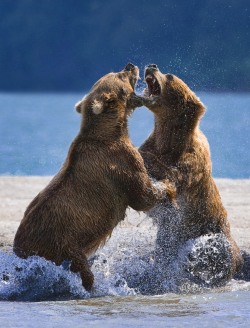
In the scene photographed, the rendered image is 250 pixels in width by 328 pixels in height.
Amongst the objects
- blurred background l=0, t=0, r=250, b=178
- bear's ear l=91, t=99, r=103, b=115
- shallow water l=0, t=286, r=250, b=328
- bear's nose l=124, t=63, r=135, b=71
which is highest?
blurred background l=0, t=0, r=250, b=178

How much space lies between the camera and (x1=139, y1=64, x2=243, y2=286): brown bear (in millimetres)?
6168

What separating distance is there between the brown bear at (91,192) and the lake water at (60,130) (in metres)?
7.16

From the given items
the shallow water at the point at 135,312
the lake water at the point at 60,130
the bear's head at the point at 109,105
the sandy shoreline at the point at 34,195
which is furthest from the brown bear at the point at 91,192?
the lake water at the point at 60,130

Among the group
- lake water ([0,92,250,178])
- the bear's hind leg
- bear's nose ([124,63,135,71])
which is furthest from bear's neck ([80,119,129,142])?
lake water ([0,92,250,178])

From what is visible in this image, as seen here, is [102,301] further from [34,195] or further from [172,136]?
[34,195]

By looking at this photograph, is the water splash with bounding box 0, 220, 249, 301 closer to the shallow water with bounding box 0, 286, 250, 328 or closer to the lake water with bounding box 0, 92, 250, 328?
the lake water with bounding box 0, 92, 250, 328

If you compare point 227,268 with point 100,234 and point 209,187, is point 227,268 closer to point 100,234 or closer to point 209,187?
point 209,187

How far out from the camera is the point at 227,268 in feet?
20.6

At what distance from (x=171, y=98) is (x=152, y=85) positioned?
16 cm

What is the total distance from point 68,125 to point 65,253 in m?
11.8

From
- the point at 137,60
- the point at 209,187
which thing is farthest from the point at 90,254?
the point at 137,60

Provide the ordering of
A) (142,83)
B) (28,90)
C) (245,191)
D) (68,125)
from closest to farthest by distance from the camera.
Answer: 1. (142,83)
2. (245,191)
3. (68,125)
4. (28,90)

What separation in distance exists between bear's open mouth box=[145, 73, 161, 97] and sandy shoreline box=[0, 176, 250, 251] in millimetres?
1028

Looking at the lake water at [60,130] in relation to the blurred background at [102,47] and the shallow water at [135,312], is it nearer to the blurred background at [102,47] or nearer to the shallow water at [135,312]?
the blurred background at [102,47]
